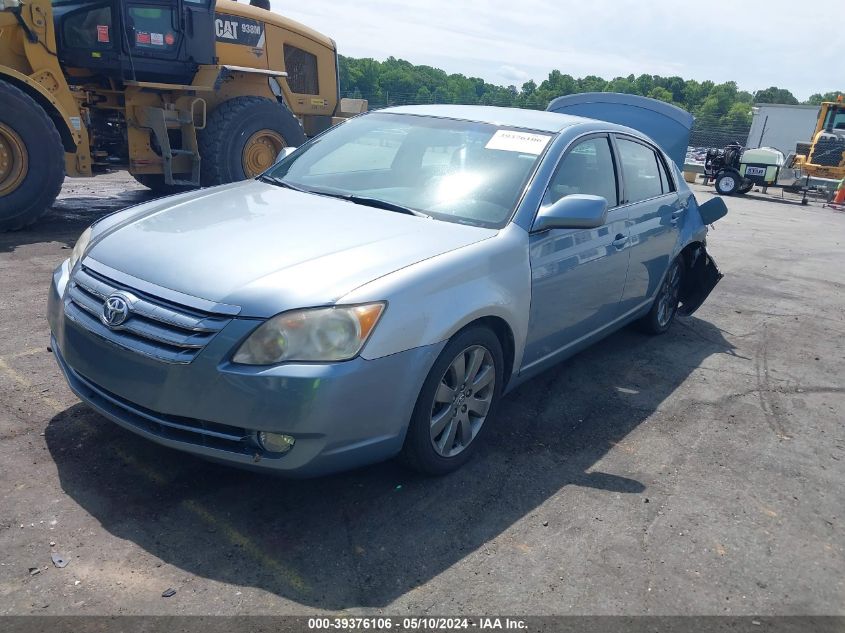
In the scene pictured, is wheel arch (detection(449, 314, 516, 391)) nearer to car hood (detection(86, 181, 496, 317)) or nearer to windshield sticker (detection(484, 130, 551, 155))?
car hood (detection(86, 181, 496, 317))

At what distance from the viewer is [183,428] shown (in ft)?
8.64

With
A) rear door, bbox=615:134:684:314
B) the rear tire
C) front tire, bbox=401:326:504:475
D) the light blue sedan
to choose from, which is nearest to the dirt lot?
front tire, bbox=401:326:504:475

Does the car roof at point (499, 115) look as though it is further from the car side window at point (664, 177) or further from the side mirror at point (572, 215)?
the car side window at point (664, 177)

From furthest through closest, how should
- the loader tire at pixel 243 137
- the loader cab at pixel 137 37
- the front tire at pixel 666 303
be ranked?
the loader tire at pixel 243 137 < the loader cab at pixel 137 37 < the front tire at pixel 666 303

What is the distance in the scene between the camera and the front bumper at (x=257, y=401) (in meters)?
2.50

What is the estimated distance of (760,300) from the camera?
731 cm

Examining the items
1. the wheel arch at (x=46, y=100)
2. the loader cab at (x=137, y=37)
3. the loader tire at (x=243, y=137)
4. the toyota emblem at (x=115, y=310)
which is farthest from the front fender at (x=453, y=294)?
the loader cab at (x=137, y=37)

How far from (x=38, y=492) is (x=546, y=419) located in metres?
2.60

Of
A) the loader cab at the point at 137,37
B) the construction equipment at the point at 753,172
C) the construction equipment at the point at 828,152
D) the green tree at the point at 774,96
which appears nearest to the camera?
the loader cab at the point at 137,37

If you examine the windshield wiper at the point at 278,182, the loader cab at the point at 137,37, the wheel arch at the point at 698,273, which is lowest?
the wheel arch at the point at 698,273

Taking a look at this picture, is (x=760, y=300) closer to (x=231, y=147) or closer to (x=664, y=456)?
(x=664, y=456)

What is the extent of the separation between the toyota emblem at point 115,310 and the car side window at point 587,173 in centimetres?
213

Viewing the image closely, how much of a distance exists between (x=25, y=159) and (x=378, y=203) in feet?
16.5

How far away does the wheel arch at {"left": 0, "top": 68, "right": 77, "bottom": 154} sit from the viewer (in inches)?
269
